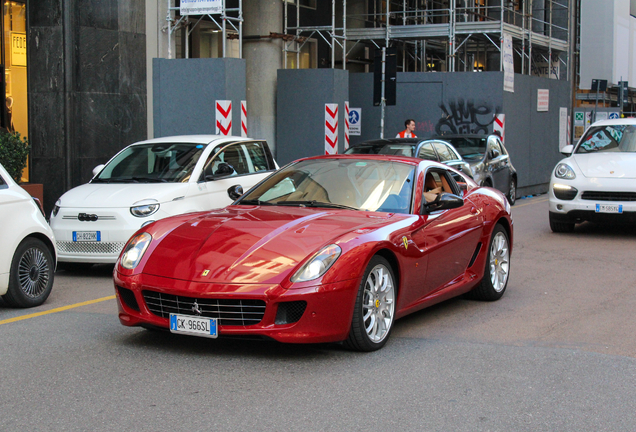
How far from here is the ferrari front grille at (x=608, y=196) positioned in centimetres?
1273

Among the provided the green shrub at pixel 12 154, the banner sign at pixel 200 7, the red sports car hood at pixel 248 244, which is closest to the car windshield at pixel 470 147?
the banner sign at pixel 200 7

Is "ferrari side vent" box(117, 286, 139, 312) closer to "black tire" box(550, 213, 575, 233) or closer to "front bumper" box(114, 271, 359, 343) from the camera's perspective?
"front bumper" box(114, 271, 359, 343)

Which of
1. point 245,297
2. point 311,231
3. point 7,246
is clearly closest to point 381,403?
point 245,297

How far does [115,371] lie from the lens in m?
5.49

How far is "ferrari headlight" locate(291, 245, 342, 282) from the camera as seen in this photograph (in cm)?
556

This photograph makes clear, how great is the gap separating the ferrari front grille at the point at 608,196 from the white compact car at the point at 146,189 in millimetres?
4978

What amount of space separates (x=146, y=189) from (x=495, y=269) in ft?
13.7

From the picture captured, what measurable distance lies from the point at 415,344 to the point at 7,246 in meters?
3.69

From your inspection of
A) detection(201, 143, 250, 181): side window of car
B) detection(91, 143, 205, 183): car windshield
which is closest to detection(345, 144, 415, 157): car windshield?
detection(201, 143, 250, 181): side window of car

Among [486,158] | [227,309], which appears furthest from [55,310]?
[486,158]

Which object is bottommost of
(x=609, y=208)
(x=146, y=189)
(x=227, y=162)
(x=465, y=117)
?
(x=609, y=208)

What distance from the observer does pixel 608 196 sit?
42.4 ft

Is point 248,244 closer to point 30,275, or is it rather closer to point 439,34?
point 30,275

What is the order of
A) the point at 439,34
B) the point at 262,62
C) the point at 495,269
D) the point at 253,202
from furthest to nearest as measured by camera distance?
the point at 439,34 < the point at 262,62 < the point at 495,269 < the point at 253,202
